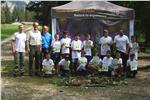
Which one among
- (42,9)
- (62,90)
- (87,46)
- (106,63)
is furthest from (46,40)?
(42,9)

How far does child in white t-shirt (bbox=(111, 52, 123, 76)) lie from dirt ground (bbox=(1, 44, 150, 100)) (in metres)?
0.63

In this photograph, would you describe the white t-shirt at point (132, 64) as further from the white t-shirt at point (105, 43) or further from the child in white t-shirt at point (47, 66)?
the child in white t-shirt at point (47, 66)

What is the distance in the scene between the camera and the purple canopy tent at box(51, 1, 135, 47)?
647 inches

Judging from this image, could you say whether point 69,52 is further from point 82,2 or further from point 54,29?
point 82,2

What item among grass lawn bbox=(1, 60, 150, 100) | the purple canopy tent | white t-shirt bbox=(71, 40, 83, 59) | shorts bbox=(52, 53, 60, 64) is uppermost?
the purple canopy tent

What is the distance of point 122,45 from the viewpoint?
1552cm

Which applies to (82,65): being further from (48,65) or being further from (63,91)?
(63,91)

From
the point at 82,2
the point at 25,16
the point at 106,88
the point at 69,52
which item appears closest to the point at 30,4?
the point at 82,2

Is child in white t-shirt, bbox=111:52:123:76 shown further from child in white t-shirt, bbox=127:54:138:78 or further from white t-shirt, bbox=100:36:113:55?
white t-shirt, bbox=100:36:113:55

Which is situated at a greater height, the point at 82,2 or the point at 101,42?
the point at 82,2

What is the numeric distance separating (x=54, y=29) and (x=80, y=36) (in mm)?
1100

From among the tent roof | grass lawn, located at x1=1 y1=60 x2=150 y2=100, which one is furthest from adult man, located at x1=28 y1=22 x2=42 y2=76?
the tent roof

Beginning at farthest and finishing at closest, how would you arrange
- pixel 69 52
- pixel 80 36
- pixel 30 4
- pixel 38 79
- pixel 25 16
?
pixel 25 16, pixel 30 4, pixel 80 36, pixel 69 52, pixel 38 79

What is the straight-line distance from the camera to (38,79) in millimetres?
14641
